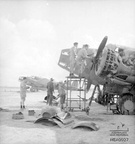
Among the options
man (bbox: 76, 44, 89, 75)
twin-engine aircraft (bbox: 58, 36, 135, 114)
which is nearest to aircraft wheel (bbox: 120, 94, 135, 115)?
twin-engine aircraft (bbox: 58, 36, 135, 114)

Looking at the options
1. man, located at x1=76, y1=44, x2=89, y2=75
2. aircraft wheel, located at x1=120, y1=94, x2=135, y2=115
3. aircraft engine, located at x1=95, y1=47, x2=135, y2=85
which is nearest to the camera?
aircraft engine, located at x1=95, y1=47, x2=135, y2=85

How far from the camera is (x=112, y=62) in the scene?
12234 mm

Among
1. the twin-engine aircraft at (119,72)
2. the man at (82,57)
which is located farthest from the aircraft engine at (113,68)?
the man at (82,57)

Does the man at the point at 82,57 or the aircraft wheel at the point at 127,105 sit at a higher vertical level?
the man at the point at 82,57

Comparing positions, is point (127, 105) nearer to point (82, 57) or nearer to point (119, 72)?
point (119, 72)

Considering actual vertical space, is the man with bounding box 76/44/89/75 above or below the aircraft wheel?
above

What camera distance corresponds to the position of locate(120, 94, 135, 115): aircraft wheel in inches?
510

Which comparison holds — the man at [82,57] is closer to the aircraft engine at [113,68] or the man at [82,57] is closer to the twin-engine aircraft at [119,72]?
Answer: the twin-engine aircraft at [119,72]

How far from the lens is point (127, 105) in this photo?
42.6 ft

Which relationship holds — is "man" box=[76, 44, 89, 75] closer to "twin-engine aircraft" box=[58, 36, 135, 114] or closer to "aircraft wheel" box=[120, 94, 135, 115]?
"twin-engine aircraft" box=[58, 36, 135, 114]

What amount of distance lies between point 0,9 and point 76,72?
445 inches

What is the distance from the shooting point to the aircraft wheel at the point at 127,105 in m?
13.0

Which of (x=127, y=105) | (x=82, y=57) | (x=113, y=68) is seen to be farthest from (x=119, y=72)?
(x=82, y=57)

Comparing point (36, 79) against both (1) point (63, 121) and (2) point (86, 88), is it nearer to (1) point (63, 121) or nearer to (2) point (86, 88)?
(2) point (86, 88)
